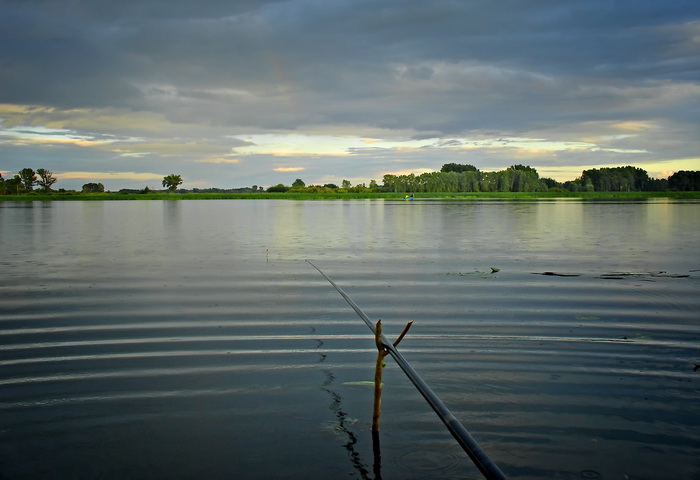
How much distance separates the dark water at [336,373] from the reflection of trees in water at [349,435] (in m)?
0.03

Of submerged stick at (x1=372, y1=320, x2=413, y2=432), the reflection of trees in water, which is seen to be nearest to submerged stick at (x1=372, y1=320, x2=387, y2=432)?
submerged stick at (x1=372, y1=320, x2=413, y2=432)

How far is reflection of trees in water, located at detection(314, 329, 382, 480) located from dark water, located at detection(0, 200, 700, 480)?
0.10ft

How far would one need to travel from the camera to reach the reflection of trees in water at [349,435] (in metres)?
5.70

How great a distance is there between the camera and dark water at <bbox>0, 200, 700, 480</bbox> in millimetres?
5957

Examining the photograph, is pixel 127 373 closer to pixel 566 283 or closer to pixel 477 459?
pixel 477 459

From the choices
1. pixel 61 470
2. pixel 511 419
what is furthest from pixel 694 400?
pixel 61 470

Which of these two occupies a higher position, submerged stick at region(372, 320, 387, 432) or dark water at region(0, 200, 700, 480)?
submerged stick at region(372, 320, 387, 432)

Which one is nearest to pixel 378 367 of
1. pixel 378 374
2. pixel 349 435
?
pixel 378 374

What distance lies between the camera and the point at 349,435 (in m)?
6.41

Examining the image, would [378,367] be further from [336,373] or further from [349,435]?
[336,373]

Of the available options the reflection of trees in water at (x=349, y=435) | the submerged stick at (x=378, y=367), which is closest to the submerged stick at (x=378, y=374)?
the submerged stick at (x=378, y=367)

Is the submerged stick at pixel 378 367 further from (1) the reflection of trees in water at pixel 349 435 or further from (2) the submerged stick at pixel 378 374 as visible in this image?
(1) the reflection of trees in water at pixel 349 435

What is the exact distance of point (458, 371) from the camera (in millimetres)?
8375

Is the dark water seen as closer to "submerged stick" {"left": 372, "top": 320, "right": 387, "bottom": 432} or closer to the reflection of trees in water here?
the reflection of trees in water
